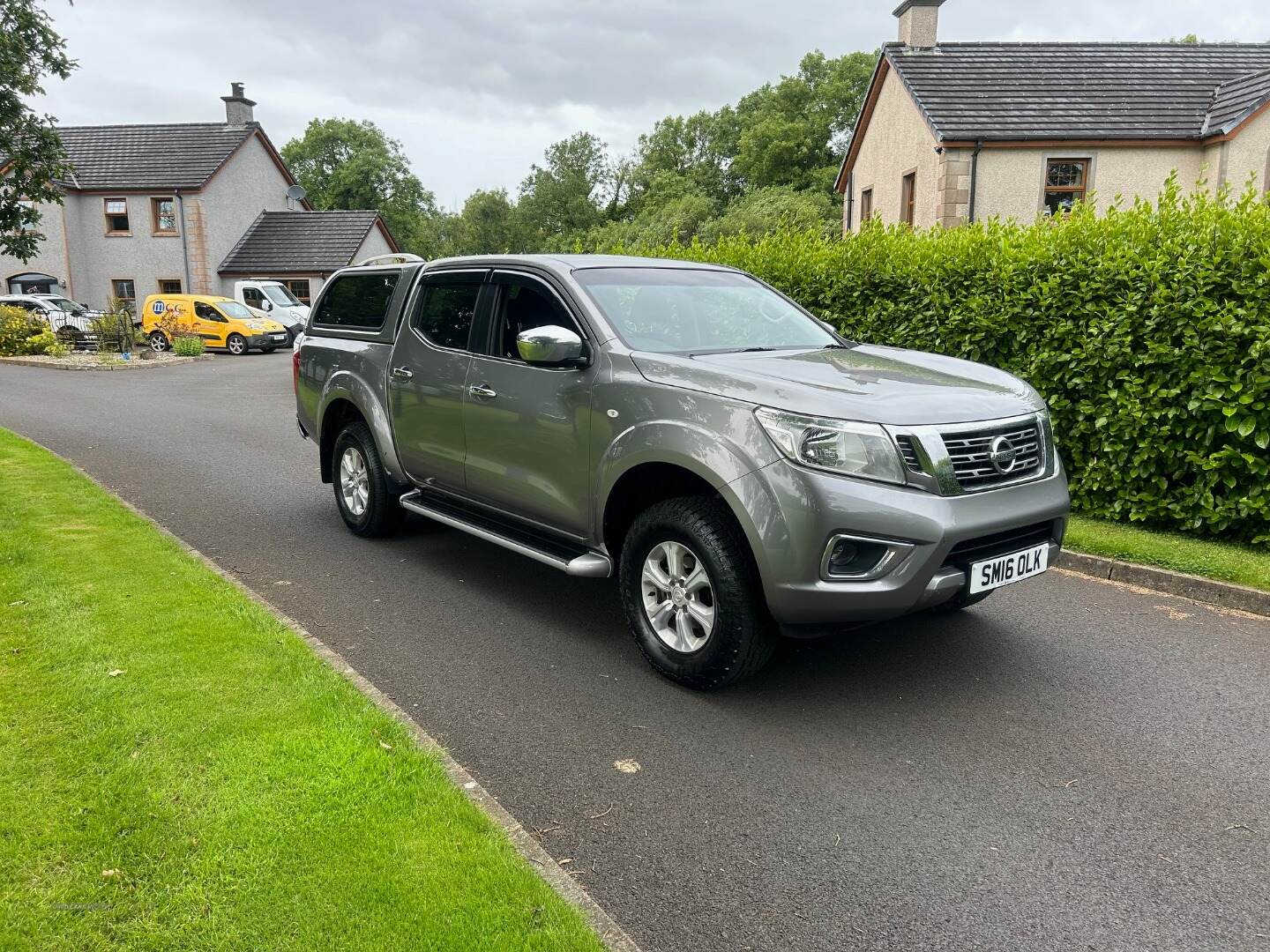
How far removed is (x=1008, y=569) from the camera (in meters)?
4.11

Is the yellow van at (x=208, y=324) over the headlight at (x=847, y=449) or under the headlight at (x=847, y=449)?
over

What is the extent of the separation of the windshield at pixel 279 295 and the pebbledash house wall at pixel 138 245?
6.77 m

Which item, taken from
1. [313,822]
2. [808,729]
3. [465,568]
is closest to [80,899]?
[313,822]

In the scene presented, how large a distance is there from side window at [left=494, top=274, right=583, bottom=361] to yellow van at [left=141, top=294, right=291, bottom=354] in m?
26.3

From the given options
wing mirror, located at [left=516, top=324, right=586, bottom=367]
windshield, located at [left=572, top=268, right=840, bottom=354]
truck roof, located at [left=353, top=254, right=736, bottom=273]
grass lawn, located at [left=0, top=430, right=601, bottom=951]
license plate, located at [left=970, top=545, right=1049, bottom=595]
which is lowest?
grass lawn, located at [left=0, top=430, right=601, bottom=951]

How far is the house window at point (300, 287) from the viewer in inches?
1608

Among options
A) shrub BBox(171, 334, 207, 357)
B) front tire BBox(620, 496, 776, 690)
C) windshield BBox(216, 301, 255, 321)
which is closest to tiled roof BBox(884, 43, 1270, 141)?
front tire BBox(620, 496, 776, 690)

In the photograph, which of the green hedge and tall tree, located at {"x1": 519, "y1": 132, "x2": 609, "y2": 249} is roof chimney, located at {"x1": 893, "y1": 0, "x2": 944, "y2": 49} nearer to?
the green hedge

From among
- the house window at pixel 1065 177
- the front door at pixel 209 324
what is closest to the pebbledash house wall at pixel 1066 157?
the house window at pixel 1065 177

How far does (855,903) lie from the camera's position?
2.82 metres

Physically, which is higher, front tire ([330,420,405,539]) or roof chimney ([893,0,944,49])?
roof chimney ([893,0,944,49])

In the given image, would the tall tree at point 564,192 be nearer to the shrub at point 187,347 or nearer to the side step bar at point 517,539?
the shrub at point 187,347

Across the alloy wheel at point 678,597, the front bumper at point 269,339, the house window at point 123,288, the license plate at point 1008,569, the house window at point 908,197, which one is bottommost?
the alloy wheel at point 678,597

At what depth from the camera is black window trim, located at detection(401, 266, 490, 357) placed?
18.3ft
